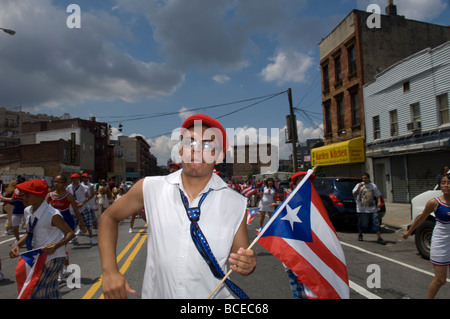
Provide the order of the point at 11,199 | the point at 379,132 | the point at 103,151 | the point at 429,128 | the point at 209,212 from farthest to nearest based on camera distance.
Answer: the point at 103,151 < the point at 379,132 < the point at 429,128 < the point at 11,199 < the point at 209,212

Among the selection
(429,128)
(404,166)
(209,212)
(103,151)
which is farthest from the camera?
(103,151)

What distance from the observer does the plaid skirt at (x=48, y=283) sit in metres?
3.22

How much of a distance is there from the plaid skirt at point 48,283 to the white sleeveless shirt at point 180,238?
6.98ft

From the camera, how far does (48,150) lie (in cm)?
4291

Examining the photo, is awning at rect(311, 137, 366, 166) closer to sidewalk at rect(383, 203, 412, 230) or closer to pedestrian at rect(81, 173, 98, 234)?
sidewalk at rect(383, 203, 412, 230)

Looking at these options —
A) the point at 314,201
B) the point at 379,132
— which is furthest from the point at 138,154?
the point at 314,201

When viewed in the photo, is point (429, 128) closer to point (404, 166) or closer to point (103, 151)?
point (404, 166)

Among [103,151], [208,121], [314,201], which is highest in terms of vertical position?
[103,151]

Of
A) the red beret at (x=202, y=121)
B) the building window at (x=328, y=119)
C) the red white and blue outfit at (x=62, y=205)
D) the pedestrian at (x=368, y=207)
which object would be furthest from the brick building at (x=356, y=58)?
the red beret at (x=202, y=121)

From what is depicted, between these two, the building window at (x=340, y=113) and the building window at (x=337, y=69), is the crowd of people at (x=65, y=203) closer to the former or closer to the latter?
the building window at (x=340, y=113)

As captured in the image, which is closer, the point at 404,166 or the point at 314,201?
the point at 314,201

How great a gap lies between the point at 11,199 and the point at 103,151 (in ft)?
192

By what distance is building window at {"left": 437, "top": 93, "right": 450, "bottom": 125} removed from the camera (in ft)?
50.8
